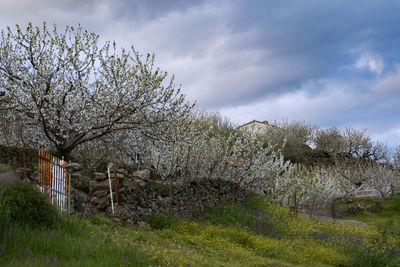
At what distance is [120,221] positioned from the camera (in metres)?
10.1

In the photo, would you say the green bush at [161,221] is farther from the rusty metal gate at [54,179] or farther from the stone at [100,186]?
the rusty metal gate at [54,179]

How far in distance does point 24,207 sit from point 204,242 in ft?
16.4

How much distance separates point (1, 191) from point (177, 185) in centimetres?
756

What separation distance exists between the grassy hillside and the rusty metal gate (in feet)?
3.13

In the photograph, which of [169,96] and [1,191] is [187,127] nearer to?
[169,96]

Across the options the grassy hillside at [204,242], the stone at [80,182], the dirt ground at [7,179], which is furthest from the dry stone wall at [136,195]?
the dirt ground at [7,179]

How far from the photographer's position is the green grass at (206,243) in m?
5.80

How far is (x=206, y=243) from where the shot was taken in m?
9.95

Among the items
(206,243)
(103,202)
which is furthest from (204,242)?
(103,202)

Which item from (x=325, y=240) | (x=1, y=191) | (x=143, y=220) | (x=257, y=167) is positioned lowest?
(x=325, y=240)

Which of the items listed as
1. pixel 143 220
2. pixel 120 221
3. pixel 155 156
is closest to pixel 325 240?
pixel 143 220

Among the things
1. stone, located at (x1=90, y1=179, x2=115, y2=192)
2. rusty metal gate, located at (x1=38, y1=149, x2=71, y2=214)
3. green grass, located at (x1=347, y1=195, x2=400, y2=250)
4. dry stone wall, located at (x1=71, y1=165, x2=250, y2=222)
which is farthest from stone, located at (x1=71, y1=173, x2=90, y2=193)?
green grass, located at (x1=347, y1=195, x2=400, y2=250)

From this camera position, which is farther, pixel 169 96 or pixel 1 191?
pixel 169 96

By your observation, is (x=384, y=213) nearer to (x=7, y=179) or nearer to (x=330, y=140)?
(x=7, y=179)
